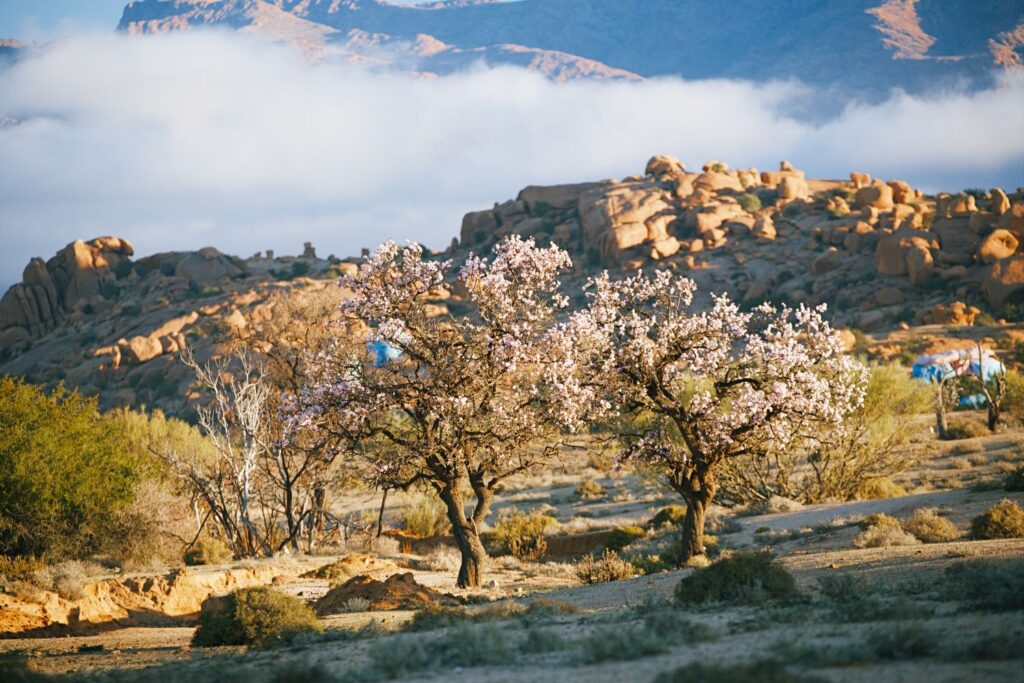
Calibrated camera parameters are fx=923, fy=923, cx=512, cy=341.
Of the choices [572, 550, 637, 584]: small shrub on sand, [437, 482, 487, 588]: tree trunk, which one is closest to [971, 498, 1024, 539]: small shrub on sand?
[572, 550, 637, 584]: small shrub on sand

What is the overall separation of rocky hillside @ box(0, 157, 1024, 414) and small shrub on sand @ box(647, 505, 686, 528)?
126 ft

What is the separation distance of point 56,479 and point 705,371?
53.5 feet

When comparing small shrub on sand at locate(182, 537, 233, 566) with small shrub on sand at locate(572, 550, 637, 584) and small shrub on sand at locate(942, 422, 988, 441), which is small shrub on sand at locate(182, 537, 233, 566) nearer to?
small shrub on sand at locate(572, 550, 637, 584)

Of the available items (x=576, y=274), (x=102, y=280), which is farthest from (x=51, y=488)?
(x=102, y=280)

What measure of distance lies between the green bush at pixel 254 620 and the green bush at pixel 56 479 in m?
9.72

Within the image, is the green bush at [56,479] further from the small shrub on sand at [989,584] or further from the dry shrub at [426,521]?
→ the small shrub on sand at [989,584]

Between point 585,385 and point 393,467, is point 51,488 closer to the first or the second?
point 393,467

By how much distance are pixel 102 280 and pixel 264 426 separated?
73.4m

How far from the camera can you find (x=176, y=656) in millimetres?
14234

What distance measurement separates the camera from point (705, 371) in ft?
65.4

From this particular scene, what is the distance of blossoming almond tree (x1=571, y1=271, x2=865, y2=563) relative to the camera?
18.9 meters

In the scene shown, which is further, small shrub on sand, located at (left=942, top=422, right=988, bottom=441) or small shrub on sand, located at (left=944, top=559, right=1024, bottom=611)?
small shrub on sand, located at (left=942, top=422, right=988, bottom=441)

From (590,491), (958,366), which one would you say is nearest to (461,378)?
(590,491)

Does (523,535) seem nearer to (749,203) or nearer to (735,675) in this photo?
(735,675)
